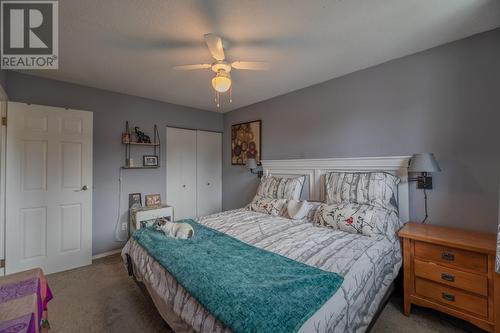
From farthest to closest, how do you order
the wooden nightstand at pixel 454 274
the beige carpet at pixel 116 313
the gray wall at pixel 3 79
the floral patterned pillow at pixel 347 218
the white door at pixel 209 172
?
the white door at pixel 209 172
the gray wall at pixel 3 79
the floral patterned pillow at pixel 347 218
the beige carpet at pixel 116 313
the wooden nightstand at pixel 454 274

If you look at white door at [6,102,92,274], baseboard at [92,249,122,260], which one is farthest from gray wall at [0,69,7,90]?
baseboard at [92,249,122,260]

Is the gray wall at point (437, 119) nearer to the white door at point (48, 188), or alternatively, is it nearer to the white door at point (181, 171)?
the white door at point (181, 171)

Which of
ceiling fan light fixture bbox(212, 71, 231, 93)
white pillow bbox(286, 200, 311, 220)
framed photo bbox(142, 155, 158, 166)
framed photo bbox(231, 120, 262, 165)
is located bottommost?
white pillow bbox(286, 200, 311, 220)

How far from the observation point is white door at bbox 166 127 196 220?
12.6 feet

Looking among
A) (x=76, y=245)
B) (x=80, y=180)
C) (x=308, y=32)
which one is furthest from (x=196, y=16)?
(x=76, y=245)

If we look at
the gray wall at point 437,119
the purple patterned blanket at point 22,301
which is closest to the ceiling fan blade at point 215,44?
the gray wall at point 437,119

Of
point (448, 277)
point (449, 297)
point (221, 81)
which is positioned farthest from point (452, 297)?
point (221, 81)

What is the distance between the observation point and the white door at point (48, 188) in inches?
96.1

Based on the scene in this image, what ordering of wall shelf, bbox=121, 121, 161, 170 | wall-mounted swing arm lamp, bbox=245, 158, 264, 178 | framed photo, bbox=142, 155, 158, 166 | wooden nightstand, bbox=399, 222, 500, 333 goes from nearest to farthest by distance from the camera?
wooden nightstand, bbox=399, 222, 500, 333, wall shelf, bbox=121, 121, 161, 170, framed photo, bbox=142, 155, 158, 166, wall-mounted swing arm lamp, bbox=245, 158, 264, 178

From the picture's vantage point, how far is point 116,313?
1906 mm

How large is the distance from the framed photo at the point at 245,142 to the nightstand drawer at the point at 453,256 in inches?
100

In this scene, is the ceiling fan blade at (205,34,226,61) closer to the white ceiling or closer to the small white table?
the white ceiling

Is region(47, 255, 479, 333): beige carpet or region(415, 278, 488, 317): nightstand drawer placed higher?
region(415, 278, 488, 317): nightstand drawer

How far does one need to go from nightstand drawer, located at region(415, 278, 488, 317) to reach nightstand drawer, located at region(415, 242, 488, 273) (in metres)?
0.19
